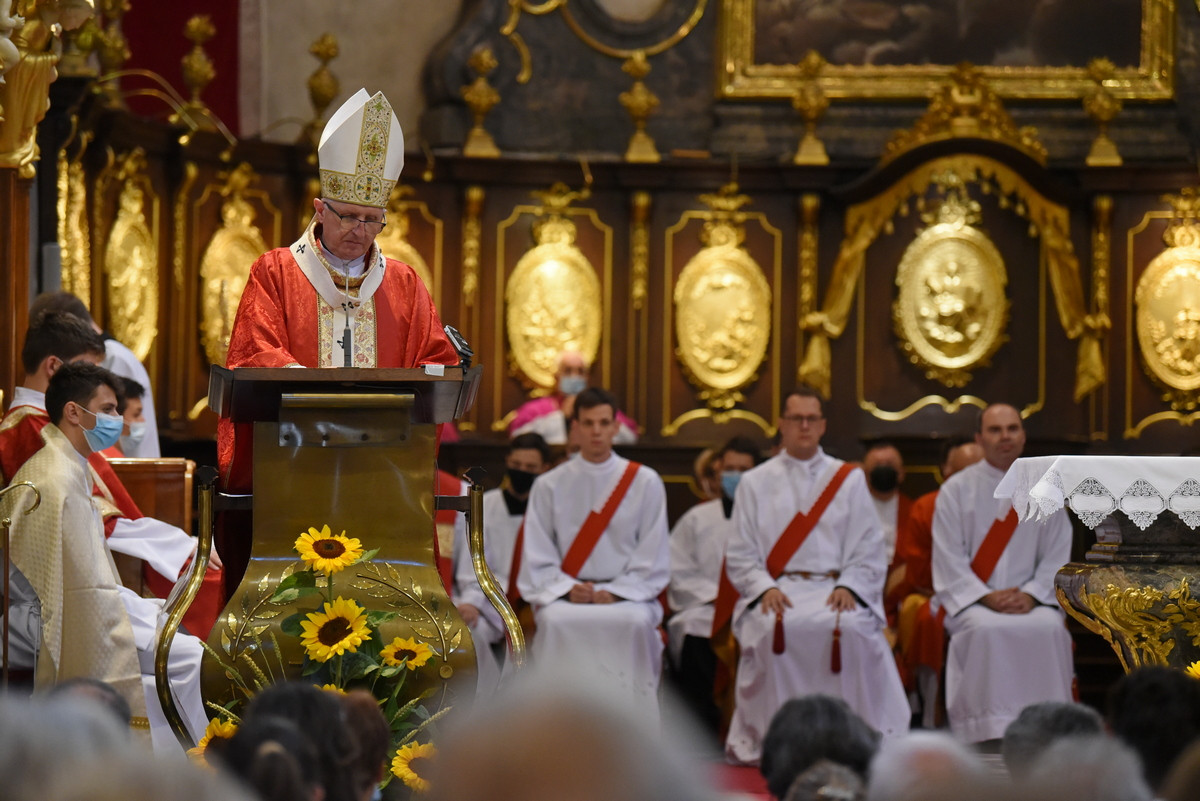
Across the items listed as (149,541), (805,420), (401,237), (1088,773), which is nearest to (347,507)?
(149,541)

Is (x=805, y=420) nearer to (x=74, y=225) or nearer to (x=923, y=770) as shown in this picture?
(x=74, y=225)

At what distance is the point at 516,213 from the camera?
12133 millimetres

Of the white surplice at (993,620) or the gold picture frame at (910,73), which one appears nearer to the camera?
the white surplice at (993,620)

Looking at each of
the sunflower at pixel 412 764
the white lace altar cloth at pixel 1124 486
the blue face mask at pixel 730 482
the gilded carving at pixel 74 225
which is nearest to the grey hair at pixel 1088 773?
the sunflower at pixel 412 764

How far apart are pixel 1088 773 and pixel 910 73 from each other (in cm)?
1073

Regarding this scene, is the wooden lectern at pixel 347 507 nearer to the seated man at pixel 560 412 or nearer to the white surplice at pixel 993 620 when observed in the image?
the white surplice at pixel 993 620

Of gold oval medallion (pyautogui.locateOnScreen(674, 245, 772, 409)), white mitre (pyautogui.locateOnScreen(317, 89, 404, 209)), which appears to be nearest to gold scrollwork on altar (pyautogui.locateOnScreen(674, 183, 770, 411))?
gold oval medallion (pyautogui.locateOnScreen(674, 245, 772, 409))

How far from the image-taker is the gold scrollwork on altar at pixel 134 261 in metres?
10.1

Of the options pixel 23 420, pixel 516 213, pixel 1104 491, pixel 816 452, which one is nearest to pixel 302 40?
pixel 516 213

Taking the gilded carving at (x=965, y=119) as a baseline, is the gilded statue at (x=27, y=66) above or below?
below

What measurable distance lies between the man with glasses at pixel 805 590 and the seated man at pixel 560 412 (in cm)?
248

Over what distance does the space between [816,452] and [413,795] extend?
4.75 metres

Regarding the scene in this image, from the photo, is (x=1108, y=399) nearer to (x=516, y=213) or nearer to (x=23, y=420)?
(x=516, y=213)

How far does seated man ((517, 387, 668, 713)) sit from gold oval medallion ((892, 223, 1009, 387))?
4040mm
